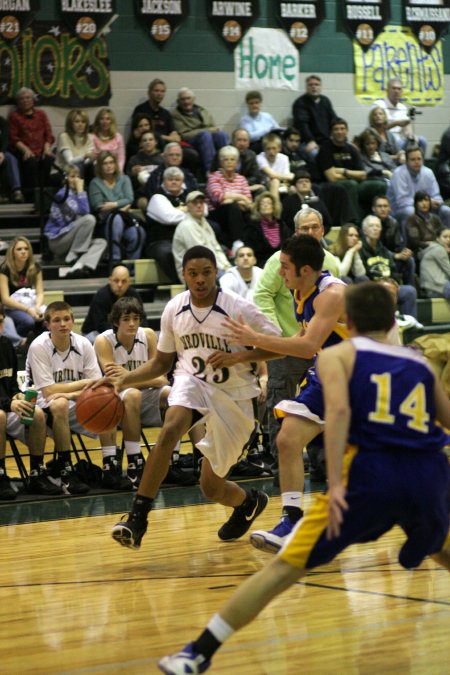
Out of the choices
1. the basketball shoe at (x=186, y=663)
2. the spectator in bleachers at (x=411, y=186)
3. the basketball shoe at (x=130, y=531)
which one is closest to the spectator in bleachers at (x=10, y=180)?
the spectator in bleachers at (x=411, y=186)

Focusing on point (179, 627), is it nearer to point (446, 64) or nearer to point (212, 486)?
point (212, 486)

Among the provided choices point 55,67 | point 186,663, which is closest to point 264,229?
point 55,67

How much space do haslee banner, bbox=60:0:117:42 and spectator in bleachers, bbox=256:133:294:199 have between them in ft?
8.22

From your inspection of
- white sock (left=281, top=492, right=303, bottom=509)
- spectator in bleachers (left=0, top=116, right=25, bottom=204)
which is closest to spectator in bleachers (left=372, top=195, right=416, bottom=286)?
spectator in bleachers (left=0, top=116, right=25, bottom=204)

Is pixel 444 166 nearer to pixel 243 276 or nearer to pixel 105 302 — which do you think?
pixel 243 276

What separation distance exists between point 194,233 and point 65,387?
3.49 m

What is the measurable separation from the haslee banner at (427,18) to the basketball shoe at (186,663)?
1416cm

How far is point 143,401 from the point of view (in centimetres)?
853

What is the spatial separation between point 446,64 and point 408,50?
75 cm

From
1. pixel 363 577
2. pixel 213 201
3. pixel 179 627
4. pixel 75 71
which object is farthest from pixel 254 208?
pixel 179 627

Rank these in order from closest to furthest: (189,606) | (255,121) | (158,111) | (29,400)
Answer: (189,606)
(29,400)
(158,111)
(255,121)

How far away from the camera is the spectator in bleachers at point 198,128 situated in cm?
1348

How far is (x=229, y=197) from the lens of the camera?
485 inches

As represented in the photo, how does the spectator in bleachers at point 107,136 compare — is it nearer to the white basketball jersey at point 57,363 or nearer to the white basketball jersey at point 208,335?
the white basketball jersey at point 57,363
